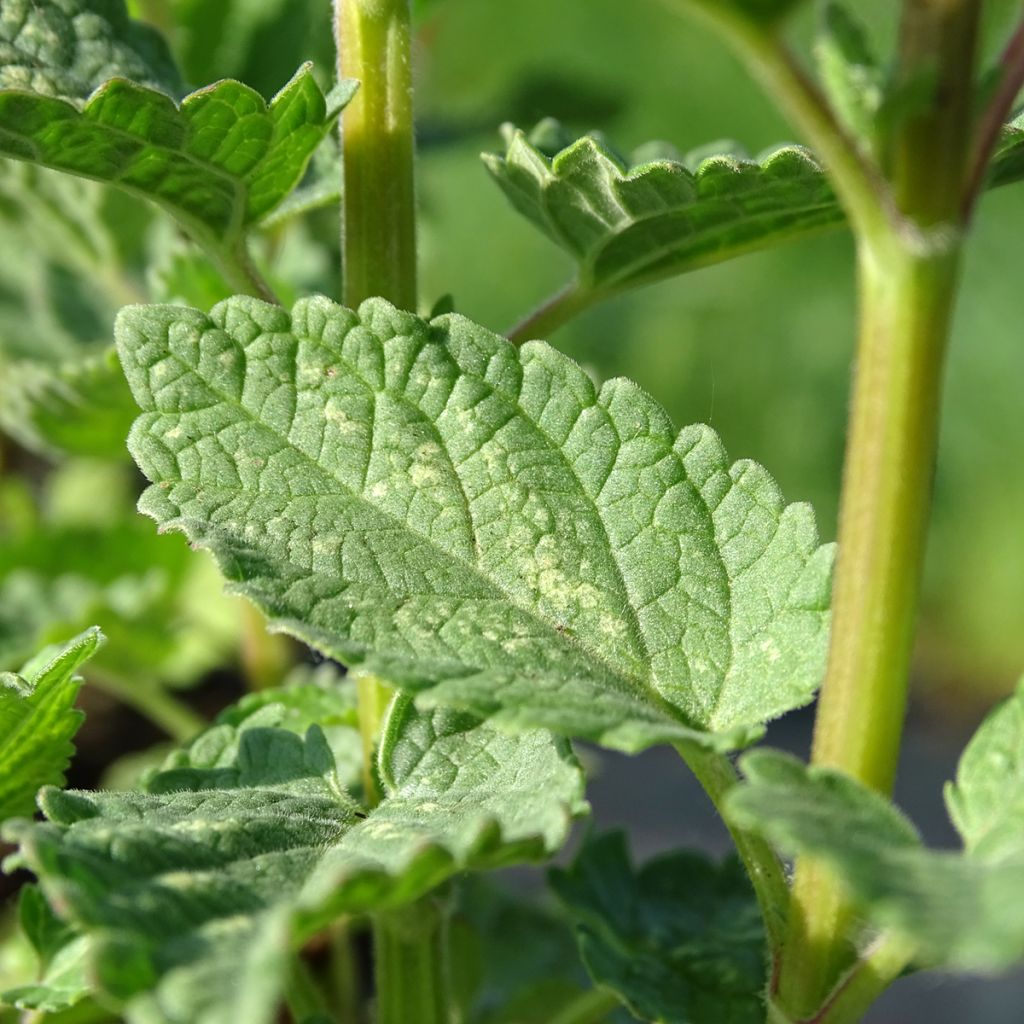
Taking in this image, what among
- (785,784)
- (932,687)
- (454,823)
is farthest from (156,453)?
(932,687)

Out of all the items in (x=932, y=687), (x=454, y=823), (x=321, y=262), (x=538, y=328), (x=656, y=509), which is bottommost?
(x=932, y=687)

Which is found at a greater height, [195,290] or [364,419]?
[195,290]

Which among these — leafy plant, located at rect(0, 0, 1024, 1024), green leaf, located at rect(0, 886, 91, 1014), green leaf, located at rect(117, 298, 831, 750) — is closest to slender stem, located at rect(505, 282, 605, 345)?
leafy plant, located at rect(0, 0, 1024, 1024)

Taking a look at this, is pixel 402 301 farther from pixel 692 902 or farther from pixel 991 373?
pixel 991 373

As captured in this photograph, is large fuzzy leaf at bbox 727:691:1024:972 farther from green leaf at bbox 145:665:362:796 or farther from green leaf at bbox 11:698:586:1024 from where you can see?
green leaf at bbox 145:665:362:796

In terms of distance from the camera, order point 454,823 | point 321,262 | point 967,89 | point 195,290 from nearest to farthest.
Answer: point 967,89 → point 454,823 → point 195,290 → point 321,262

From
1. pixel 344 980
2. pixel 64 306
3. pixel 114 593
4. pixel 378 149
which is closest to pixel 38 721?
pixel 378 149

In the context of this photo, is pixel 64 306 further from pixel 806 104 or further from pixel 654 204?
pixel 806 104
